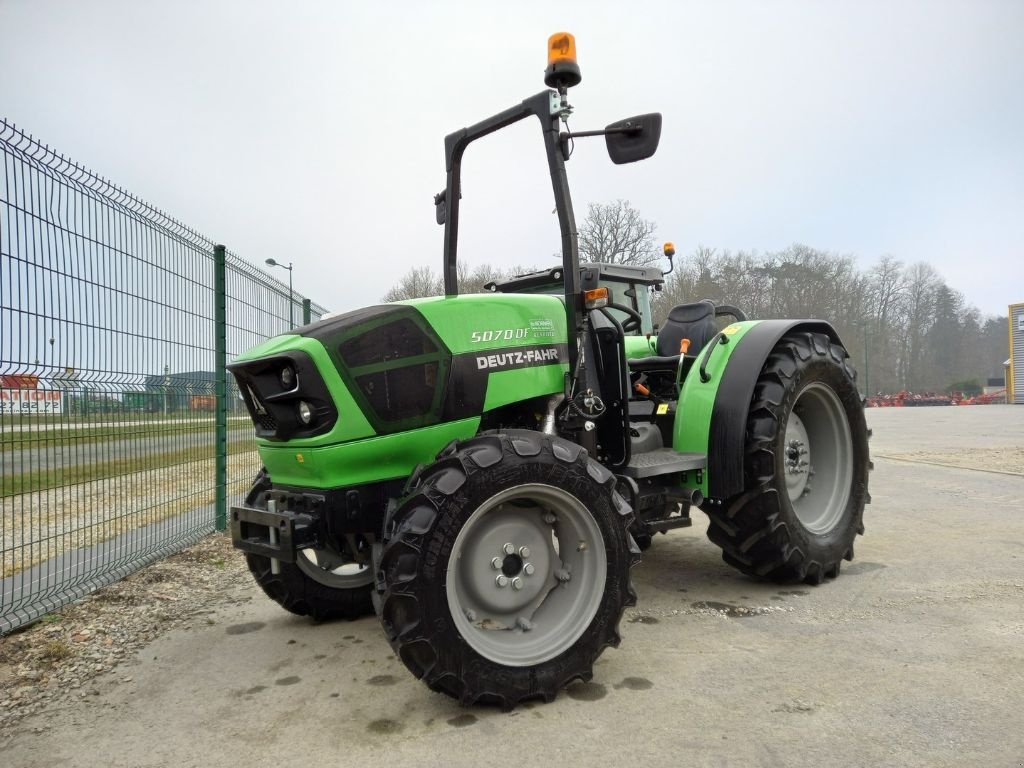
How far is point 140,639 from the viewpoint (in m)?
3.63

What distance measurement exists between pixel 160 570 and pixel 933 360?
7181 cm

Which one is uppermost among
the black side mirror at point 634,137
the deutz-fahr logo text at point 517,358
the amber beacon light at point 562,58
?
the amber beacon light at point 562,58

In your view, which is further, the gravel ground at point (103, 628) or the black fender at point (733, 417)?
the black fender at point (733, 417)

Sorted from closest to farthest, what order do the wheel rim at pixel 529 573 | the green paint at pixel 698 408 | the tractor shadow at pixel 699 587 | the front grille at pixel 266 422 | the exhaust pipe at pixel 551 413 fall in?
the wheel rim at pixel 529 573 → the front grille at pixel 266 422 → the exhaust pipe at pixel 551 413 → the tractor shadow at pixel 699 587 → the green paint at pixel 698 408

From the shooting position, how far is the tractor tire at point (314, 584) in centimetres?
360

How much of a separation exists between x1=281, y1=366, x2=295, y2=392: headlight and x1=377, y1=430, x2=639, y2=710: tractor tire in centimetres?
69

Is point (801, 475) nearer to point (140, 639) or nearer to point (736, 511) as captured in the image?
point (736, 511)

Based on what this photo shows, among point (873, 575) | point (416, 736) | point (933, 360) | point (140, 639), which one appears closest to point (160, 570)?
point (140, 639)

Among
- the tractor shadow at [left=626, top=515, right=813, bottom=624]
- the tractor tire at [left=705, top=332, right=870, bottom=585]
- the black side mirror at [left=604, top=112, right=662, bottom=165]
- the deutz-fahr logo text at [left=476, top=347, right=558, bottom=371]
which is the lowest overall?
the tractor shadow at [left=626, top=515, right=813, bottom=624]

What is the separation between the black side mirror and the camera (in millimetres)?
3023

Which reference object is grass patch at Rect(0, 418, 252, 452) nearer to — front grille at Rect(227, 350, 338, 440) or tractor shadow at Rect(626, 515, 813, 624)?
front grille at Rect(227, 350, 338, 440)

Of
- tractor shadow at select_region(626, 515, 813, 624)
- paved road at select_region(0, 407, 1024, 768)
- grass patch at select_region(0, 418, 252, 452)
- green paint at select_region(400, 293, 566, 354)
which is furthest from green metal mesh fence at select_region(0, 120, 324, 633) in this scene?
tractor shadow at select_region(626, 515, 813, 624)

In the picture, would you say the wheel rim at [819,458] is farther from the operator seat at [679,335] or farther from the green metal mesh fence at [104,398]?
the green metal mesh fence at [104,398]

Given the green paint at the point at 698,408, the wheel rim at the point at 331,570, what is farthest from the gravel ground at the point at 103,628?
the green paint at the point at 698,408
